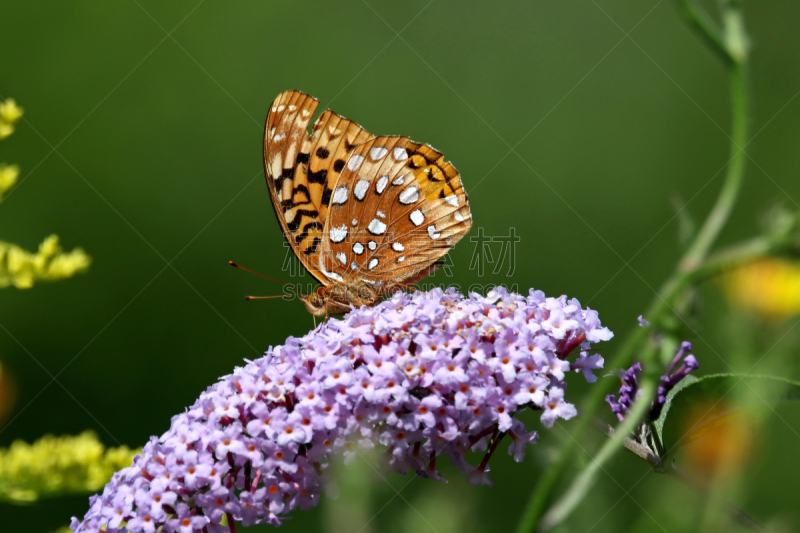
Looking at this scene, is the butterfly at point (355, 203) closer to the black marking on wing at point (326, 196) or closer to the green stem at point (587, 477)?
the black marking on wing at point (326, 196)

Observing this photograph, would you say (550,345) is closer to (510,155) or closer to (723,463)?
(723,463)

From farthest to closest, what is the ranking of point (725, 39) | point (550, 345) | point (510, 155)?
point (510, 155) < point (550, 345) < point (725, 39)

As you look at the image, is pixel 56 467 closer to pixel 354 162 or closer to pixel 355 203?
pixel 355 203

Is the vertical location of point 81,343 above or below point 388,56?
below

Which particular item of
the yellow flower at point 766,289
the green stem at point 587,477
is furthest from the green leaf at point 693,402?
the green stem at point 587,477

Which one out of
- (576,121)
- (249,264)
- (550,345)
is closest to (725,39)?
(550,345)

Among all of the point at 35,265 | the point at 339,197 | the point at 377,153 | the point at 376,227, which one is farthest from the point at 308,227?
the point at 35,265
